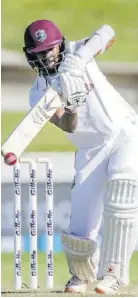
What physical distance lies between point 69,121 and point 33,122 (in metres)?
0.18

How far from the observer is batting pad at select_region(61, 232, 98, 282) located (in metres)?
6.14

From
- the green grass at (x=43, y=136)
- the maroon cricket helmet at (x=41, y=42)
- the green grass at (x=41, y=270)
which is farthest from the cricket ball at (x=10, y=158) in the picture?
the green grass at (x=41, y=270)

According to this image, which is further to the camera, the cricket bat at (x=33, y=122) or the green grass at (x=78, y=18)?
the green grass at (x=78, y=18)

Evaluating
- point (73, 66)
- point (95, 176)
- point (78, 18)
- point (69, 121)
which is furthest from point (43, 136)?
point (78, 18)

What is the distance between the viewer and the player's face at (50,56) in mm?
6102

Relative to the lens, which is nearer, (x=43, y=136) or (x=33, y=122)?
(x=33, y=122)

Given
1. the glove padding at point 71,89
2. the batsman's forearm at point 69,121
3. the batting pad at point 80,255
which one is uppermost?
the glove padding at point 71,89

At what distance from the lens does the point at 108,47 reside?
6207mm

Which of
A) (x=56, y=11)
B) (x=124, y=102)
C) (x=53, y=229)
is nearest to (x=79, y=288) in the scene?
(x=53, y=229)

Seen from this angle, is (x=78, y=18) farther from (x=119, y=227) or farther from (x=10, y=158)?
(x=119, y=227)

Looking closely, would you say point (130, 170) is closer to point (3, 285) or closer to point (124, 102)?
point (124, 102)

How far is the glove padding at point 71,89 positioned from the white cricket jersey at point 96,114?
10cm

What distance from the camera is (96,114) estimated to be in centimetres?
612

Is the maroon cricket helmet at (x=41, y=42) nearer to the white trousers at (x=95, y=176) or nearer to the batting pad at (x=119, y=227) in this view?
the white trousers at (x=95, y=176)
